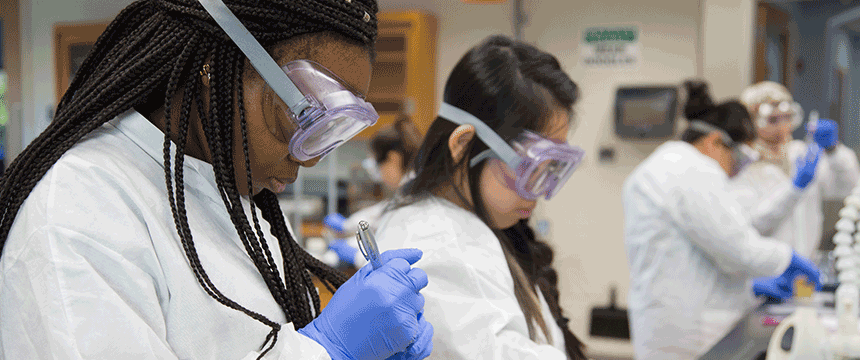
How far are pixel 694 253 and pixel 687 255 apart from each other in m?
0.03

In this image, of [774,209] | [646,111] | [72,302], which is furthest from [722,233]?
[72,302]

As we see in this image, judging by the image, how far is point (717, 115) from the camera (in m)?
2.92

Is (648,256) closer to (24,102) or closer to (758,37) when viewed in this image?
(758,37)

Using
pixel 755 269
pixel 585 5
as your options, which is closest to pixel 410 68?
pixel 585 5

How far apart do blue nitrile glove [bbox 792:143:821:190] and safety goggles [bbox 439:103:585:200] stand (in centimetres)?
223

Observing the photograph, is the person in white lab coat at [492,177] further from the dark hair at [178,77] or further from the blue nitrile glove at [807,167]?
the blue nitrile glove at [807,167]

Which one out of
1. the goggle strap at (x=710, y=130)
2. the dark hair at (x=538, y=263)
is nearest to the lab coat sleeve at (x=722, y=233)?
the goggle strap at (x=710, y=130)

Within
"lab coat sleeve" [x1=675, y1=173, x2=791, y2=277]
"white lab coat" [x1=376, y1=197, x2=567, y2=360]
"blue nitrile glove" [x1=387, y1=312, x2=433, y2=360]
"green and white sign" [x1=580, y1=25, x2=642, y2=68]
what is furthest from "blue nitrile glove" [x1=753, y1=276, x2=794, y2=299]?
"blue nitrile glove" [x1=387, y1=312, x2=433, y2=360]

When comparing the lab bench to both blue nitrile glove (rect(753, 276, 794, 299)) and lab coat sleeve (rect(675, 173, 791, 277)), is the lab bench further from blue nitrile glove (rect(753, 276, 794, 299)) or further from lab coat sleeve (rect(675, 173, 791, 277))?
lab coat sleeve (rect(675, 173, 791, 277))

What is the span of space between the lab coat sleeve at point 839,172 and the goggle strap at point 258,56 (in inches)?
156

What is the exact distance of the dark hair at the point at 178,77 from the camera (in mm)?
772

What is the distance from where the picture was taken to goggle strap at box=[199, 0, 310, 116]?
0.78 m

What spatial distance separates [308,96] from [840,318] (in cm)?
151

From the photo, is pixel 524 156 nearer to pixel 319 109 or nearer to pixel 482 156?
pixel 482 156
